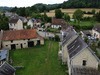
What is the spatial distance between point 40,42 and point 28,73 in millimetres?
17829

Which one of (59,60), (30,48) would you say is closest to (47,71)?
(59,60)

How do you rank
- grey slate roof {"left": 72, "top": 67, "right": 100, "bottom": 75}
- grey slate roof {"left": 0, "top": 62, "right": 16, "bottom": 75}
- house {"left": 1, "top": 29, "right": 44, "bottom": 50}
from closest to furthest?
grey slate roof {"left": 0, "top": 62, "right": 16, "bottom": 75} < grey slate roof {"left": 72, "top": 67, "right": 100, "bottom": 75} < house {"left": 1, "top": 29, "right": 44, "bottom": 50}

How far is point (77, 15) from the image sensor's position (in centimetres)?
8125

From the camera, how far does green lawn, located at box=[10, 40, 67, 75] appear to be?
26.2 metres

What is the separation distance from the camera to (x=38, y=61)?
30906mm

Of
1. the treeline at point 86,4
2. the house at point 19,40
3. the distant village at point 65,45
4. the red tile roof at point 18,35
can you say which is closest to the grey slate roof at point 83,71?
the distant village at point 65,45

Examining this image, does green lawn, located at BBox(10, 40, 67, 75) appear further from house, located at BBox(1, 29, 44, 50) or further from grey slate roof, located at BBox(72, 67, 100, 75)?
grey slate roof, located at BBox(72, 67, 100, 75)

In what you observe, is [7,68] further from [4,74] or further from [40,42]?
[40,42]

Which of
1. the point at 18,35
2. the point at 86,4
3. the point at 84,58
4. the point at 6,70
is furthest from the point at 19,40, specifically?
the point at 86,4

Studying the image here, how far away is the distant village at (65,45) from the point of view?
2123 cm

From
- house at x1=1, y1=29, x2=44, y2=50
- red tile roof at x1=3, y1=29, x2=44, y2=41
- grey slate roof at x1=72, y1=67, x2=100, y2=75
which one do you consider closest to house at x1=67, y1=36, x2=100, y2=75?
grey slate roof at x1=72, y1=67, x2=100, y2=75

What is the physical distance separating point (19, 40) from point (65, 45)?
18029 mm

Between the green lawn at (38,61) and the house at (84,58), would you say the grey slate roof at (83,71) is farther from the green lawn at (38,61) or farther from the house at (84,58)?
the green lawn at (38,61)

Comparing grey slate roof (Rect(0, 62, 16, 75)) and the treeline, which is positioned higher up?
the treeline
